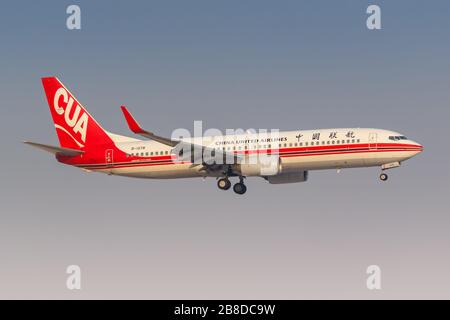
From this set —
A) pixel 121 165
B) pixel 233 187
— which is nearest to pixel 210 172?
pixel 233 187

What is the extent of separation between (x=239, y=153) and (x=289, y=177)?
5593 millimetres

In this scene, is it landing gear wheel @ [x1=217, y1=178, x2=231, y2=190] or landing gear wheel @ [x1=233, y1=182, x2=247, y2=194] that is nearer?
landing gear wheel @ [x1=217, y1=178, x2=231, y2=190]

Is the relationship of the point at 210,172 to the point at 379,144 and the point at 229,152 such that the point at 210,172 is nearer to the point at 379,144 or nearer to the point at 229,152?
the point at 229,152

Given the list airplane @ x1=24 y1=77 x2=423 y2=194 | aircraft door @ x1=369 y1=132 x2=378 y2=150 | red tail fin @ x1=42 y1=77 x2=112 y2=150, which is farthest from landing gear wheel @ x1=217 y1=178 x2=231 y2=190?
aircraft door @ x1=369 y1=132 x2=378 y2=150

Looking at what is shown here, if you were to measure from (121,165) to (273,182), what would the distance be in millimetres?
12864

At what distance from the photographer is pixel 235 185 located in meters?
88.0

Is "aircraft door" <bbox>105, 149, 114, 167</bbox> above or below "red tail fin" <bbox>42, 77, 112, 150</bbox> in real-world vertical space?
below

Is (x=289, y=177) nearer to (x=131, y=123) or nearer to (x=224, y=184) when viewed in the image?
(x=224, y=184)

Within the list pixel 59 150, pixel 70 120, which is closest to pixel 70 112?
pixel 70 120

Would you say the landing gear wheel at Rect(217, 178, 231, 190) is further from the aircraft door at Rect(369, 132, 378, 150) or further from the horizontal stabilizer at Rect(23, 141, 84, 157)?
the horizontal stabilizer at Rect(23, 141, 84, 157)

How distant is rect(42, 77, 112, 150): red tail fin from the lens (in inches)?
3632

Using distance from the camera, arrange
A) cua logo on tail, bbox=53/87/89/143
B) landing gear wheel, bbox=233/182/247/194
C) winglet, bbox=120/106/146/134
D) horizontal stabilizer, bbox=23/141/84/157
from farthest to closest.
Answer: cua logo on tail, bbox=53/87/89/143
landing gear wheel, bbox=233/182/247/194
horizontal stabilizer, bbox=23/141/84/157
winglet, bbox=120/106/146/134
